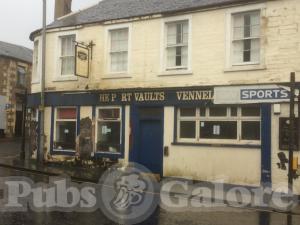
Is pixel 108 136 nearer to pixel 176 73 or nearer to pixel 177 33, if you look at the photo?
pixel 176 73

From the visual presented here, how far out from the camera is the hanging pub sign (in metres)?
17.2

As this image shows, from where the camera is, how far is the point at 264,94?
14039 mm

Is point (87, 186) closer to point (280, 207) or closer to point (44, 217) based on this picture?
point (44, 217)

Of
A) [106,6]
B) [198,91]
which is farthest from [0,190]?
[106,6]

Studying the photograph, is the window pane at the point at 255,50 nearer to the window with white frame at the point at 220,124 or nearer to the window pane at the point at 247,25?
the window pane at the point at 247,25

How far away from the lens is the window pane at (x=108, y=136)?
17.3 metres

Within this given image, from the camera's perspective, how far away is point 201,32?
15.5 metres

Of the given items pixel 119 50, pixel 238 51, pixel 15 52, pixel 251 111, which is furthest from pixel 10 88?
pixel 251 111

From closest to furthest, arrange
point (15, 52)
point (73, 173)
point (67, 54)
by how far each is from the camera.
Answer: point (73, 173) < point (67, 54) < point (15, 52)

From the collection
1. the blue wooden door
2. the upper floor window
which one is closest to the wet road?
the blue wooden door

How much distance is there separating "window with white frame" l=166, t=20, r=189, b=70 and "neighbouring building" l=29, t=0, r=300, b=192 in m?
0.04

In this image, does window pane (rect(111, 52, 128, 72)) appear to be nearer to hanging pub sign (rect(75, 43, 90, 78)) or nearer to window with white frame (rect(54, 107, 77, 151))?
hanging pub sign (rect(75, 43, 90, 78))

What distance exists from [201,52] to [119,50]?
12.0 feet

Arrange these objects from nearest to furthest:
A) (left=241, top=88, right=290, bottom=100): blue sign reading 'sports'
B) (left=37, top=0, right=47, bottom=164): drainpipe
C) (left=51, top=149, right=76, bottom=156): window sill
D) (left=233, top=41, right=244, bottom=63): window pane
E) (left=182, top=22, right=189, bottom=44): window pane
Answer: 1. (left=241, top=88, right=290, bottom=100): blue sign reading 'sports'
2. (left=233, top=41, right=244, bottom=63): window pane
3. (left=182, top=22, right=189, bottom=44): window pane
4. (left=51, top=149, right=76, bottom=156): window sill
5. (left=37, top=0, right=47, bottom=164): drainpipe
